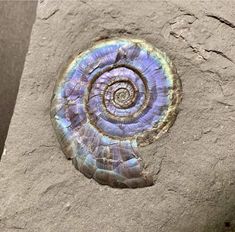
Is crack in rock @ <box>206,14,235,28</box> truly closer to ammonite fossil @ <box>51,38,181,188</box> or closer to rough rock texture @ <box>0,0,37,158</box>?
ammonite fossil @ <box>51,38,181,188</box>

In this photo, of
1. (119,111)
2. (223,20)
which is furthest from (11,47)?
(223,20)

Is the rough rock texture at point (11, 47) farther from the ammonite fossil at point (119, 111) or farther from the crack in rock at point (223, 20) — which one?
the crack in rock at point (223, 20)

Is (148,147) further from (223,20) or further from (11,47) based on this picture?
(11,47)

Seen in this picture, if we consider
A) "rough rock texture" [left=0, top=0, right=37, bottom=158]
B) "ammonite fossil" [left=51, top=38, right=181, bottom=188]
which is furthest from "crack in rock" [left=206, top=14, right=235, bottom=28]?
"rough rock texture" [left=0, top=0, right=37, bottom=158]

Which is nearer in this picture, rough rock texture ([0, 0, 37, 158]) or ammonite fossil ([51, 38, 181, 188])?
ammonite fossil ([51, 38, 181, 188])

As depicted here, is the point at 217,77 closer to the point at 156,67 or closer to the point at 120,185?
the point at 156,67

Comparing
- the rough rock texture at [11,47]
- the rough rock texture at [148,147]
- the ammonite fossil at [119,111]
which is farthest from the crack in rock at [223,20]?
the rough rock texture at [11,47]
